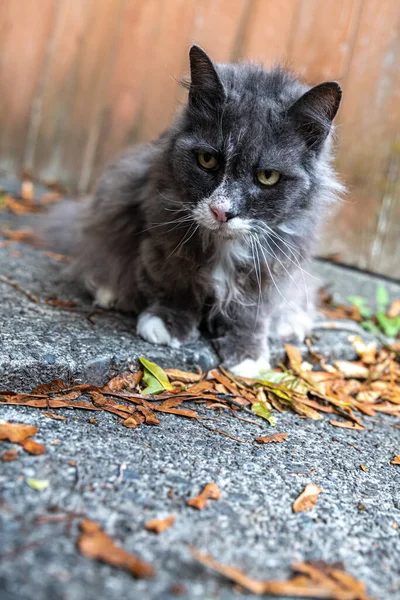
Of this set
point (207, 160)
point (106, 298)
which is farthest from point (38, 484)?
point (106, 298)

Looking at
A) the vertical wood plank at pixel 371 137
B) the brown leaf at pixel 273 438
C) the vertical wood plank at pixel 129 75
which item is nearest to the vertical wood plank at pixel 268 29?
the vertical wood plank at pixel 371 137

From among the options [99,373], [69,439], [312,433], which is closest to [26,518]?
[69,439]

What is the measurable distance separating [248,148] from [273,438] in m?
0.85

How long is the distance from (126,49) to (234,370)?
2.47 metres

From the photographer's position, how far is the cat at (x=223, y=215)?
1.71 m

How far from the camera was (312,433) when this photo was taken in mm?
1743

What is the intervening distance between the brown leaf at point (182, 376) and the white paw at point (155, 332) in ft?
0.44

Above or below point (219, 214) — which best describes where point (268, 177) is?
above

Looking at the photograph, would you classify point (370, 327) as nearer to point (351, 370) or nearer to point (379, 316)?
point (379, 316)

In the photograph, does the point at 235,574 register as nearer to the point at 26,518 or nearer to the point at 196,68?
the point at 26,518

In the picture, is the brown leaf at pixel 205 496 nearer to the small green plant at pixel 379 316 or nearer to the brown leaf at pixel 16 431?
the brown leaf at pixel 16 431

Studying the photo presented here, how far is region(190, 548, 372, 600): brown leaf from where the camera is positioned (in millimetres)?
976

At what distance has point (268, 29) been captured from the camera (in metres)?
3.12

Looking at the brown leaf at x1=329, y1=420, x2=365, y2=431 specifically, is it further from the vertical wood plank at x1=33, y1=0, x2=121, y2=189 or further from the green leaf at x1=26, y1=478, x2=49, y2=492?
the vertical wood plank at x1=33, y1=0, x2=121, y2=189
